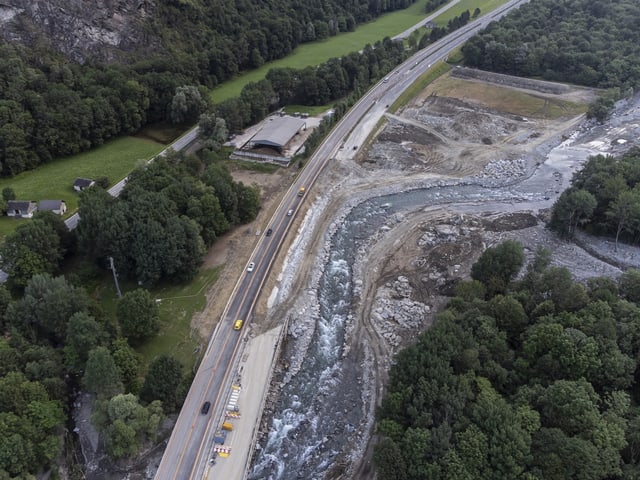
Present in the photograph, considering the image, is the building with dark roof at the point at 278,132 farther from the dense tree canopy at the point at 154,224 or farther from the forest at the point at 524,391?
the forest at the point at 524,391

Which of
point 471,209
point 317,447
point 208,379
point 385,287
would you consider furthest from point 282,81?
point 317,447

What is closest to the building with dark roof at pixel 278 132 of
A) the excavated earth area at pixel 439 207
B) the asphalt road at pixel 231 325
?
the asphalt road at pixel 231 325

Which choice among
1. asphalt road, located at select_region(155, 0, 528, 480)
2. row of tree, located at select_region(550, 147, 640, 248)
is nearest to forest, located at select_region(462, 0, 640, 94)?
asphalt road, located at select_region(155, 0, 528, 480)

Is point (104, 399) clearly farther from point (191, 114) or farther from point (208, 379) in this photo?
point (191, 114)

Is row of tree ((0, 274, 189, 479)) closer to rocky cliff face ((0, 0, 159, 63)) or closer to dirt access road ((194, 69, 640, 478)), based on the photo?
dirt access road ((194, 69, 640, 478))

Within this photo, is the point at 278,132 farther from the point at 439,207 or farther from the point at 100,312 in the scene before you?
the point at 100,312

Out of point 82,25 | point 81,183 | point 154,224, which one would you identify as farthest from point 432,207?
point 82,25
